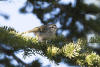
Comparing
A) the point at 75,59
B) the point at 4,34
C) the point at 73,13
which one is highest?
the point at 73,13

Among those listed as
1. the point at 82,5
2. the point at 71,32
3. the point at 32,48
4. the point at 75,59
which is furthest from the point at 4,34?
the point at 71,32

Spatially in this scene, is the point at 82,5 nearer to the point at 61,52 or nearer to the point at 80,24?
the point at 80,24

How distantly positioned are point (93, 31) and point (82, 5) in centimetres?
48

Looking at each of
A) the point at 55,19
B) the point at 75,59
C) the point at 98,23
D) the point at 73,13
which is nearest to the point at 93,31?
the point at 98,23

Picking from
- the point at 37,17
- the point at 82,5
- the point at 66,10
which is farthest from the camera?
the point at 37,17

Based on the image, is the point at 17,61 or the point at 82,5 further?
the point at 82,5

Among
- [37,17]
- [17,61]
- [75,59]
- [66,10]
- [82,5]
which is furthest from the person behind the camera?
[37,17]

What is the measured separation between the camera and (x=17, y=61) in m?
2.66

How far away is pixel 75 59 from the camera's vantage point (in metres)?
2.50

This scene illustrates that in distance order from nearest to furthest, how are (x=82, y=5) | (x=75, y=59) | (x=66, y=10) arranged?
(x=75, y=59), (x=82, y=5), (x=66, y=10)

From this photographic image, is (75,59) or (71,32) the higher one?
(71,32)

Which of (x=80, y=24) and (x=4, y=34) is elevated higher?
(x=80, y=24)

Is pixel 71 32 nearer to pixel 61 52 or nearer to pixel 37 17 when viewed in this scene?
pixel 37 17

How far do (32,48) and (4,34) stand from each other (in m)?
0.32
